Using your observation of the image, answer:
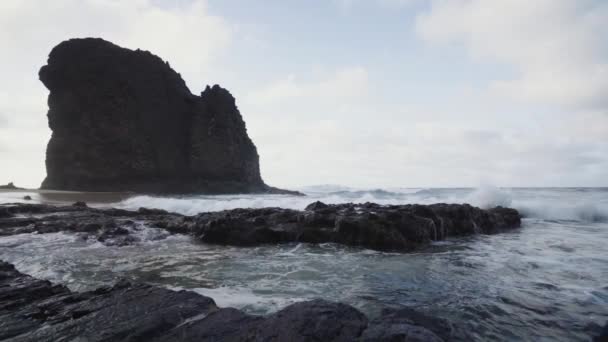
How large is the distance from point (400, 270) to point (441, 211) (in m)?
5.29

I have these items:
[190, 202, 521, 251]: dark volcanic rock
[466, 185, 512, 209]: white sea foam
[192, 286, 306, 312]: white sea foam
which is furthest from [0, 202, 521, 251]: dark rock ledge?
[466, 185, 512, 209]: white sea foam

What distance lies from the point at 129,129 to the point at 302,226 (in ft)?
124

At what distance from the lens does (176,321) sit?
2.79m

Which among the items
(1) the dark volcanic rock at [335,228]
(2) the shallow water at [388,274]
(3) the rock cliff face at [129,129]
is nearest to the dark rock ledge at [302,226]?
(1) the dark volcanic rock at [335,228]

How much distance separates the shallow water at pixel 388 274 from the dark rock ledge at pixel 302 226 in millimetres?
466

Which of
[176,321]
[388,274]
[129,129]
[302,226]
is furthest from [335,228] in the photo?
[129,129]

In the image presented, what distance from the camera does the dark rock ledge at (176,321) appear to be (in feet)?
8.26

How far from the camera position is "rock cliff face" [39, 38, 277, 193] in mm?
37938

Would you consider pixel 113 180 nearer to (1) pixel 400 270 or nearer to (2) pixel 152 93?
(2) pixel 152 93

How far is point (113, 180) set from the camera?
37688 millimetres

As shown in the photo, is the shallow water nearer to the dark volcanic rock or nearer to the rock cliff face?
the dark volcanic rock

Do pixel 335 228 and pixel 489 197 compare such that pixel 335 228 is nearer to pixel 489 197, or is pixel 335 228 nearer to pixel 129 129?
pixel 489 197

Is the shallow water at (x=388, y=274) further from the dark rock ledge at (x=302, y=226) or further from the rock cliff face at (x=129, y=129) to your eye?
the rock cliff face at (x=129, y=129)

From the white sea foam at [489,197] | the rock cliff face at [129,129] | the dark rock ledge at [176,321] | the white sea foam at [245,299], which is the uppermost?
the rock cliff face at [129,129]
